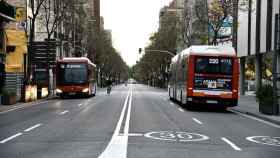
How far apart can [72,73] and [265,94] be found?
A: 70.4ft

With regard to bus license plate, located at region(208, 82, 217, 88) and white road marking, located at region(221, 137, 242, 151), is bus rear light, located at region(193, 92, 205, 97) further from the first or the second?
white road marking, located at region(221, 137, 242, 151)

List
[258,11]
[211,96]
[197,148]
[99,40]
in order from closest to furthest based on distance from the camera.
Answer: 1. [197,148]
2. [211,96]
3. [258,11]
4. [99,40]

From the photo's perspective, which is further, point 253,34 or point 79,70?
point 253,34

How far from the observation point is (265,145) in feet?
44.3

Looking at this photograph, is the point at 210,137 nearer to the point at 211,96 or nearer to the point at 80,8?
the point at 211,96

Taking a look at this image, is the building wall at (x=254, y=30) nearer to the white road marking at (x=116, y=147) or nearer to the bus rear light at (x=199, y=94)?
the bus rear light at (x=199, y=94)

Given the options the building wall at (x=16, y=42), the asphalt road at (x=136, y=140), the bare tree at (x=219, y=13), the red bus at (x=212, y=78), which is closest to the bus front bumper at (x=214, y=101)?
the red bus at (x=212, y=78)

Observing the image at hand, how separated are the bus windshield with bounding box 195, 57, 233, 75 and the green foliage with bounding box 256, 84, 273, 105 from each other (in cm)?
246

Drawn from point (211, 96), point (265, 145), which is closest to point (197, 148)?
point (265, 145)

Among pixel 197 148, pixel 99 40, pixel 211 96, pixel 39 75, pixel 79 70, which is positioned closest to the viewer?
pixel 197 148

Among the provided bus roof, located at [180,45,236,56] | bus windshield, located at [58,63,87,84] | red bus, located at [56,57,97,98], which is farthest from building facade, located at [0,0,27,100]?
bus roof, located at [180,45,236,56]

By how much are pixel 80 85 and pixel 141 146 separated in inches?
1249

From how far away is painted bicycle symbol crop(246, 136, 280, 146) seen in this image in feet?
46.3

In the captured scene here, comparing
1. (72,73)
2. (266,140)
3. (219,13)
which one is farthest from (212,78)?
(72,73)
